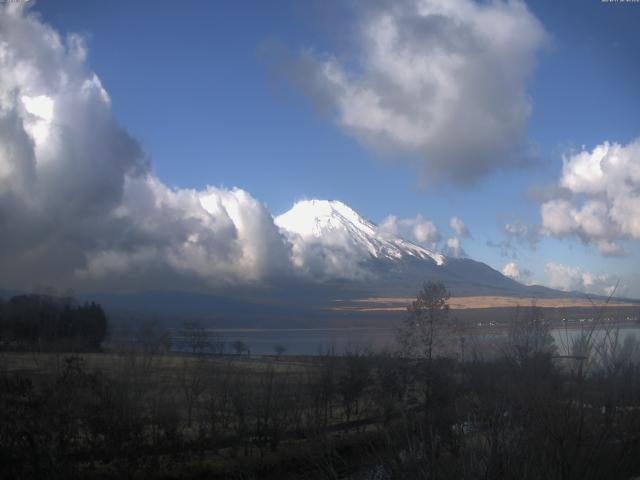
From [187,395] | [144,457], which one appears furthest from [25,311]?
[144,457]

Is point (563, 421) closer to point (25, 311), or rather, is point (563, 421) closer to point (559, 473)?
point (559, 473)

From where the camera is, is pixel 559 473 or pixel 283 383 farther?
pixel 283 383

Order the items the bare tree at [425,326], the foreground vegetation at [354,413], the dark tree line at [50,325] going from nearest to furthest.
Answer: the foreground vegetation at [354,413] → the dark tree line at [50,325] → the bare tree at [425,326]

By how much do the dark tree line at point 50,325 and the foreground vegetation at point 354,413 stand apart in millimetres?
4996

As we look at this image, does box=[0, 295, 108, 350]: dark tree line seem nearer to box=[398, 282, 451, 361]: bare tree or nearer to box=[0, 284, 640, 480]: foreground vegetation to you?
box=[0, 284, 640, 480]: foreground vegetation

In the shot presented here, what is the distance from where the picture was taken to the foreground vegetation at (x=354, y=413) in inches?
422

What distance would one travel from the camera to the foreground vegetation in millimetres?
10719

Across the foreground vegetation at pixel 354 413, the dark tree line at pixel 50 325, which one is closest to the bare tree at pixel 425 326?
the foreground vegetation at pixel 354 413

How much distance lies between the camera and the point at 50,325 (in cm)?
6122

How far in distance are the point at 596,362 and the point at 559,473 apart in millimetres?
4522

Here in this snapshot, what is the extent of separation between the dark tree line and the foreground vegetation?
500cm

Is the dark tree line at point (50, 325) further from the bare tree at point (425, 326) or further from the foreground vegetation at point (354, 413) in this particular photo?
the bare tree at point (425, 326)

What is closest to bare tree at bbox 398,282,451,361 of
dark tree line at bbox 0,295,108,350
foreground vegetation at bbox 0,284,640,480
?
foreground vegetation at bbox 0,284,640,480

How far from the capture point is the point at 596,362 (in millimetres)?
13539
